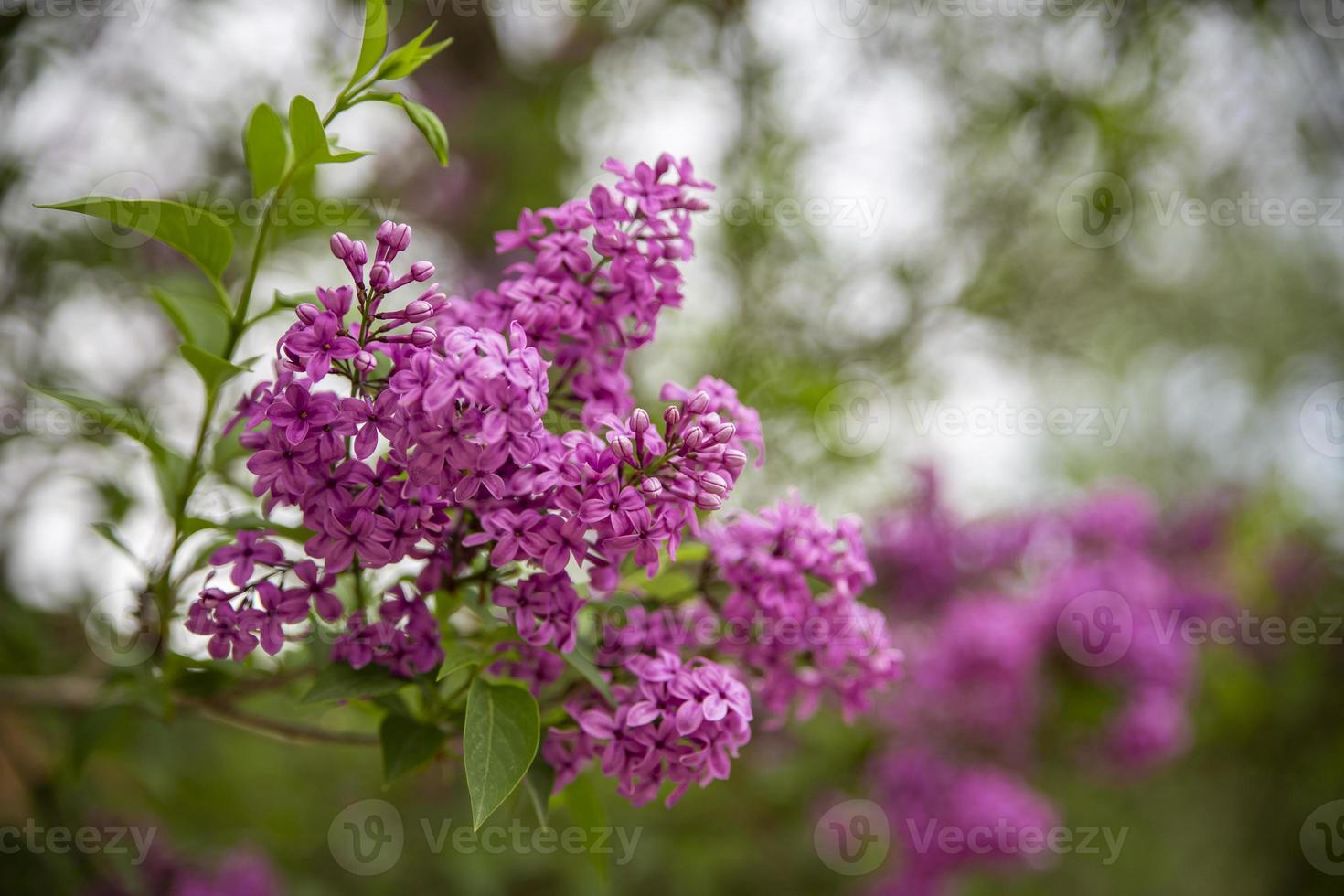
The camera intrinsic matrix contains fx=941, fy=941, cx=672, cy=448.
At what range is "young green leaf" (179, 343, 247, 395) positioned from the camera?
1.26 m

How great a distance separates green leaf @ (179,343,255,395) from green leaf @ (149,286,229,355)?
8 centimetres

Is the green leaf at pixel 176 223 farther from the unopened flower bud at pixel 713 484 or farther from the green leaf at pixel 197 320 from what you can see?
the unopened flower bud at pixel 713 484

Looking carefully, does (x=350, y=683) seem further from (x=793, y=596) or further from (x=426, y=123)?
(x=426, y=123)

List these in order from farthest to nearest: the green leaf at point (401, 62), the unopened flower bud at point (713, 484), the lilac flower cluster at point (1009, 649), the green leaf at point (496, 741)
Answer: the lilac flower cluster at point (1009, 649) → the green leaf at point (401, 62) → the unopened flower bud at point (713, 484) → the green leaf at point (496, 741)

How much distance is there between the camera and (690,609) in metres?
1.51

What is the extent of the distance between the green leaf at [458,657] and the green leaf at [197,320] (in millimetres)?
612

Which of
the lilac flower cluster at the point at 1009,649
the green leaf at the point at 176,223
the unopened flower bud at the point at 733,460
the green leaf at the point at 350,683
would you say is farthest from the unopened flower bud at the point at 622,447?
the lilac flower cluster at the point at 1009,649

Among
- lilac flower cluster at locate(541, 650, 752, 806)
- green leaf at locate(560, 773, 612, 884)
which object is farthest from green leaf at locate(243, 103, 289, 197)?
green leaf at locate(560, 773, 612, 884)

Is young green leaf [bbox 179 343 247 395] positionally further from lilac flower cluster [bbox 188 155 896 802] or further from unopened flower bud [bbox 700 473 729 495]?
unopened flower bud [bbox 700 473 729 495]

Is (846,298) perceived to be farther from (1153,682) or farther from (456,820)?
(456,820)

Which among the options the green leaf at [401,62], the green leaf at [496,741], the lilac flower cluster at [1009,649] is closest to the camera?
the green leaf at [496,741]

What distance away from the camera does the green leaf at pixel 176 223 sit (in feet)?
3.87

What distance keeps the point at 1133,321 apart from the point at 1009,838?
13.5 ft

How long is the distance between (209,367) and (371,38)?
510 mm
